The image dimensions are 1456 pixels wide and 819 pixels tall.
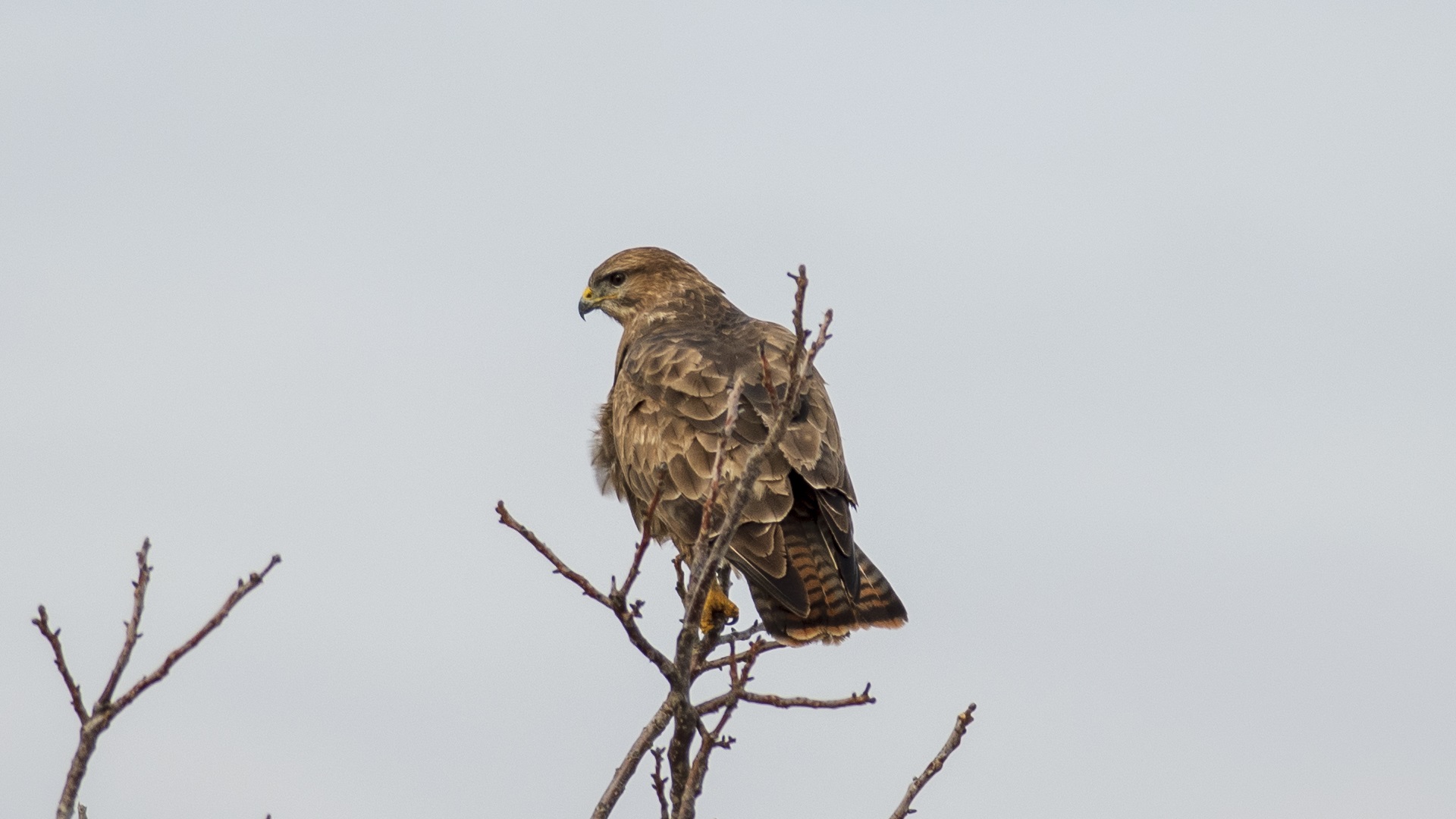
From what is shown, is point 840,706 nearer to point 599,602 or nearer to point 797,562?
point 599,602

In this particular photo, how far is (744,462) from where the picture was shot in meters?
6.38

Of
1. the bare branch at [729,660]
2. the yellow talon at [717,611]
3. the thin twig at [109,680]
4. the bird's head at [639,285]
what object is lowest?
the thin twig at [109,680]

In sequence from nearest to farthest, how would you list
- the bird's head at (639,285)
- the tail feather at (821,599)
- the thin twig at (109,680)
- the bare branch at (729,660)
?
the thin twig at (109,680) → the bare branch at (729,660) → the tail feather at (821,599) → the bird's head at (639,285)

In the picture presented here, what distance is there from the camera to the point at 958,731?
4395 mm

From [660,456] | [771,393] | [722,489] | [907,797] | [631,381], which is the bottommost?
[907,797]

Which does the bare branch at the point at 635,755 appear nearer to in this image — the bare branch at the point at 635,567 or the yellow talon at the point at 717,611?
the bare branch at the point at 635,567

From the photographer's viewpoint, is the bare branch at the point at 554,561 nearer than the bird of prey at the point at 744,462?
Yes

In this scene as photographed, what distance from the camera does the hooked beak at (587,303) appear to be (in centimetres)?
992

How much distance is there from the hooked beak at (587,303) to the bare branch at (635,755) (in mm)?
5995

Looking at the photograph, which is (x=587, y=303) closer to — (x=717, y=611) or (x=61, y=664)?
(x=717, y=611)

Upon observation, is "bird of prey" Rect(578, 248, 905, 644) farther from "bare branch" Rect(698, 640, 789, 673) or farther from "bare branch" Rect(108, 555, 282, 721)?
"bare branch" Rect(108, 555, 282, 721)

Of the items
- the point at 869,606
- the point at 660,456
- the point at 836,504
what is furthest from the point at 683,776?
the point at 660,456

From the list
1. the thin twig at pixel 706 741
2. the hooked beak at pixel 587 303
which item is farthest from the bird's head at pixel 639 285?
the thin twig at pixel 706 741

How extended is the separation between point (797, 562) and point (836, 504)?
1.47 ft
